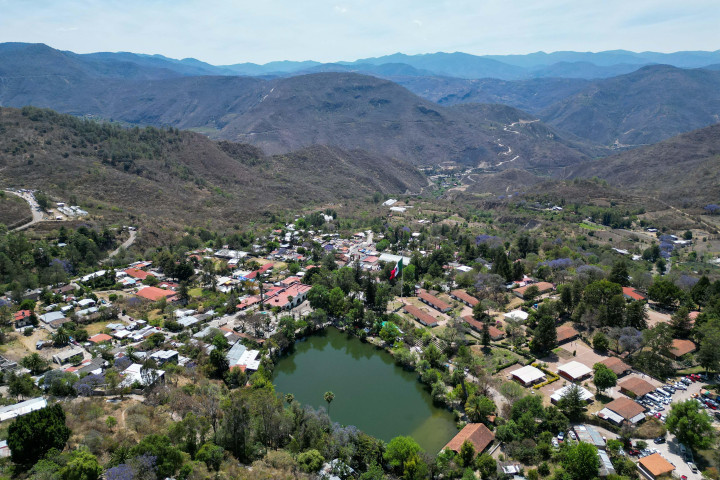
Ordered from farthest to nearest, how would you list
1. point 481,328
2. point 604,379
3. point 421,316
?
point 421,316
point 481,328
point 604,379

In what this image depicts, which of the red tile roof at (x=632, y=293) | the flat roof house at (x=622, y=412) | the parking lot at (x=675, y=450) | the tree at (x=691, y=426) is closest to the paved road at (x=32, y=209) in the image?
the flat roof house at (x=622, y=412)

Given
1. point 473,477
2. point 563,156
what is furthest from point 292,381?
point 563,156

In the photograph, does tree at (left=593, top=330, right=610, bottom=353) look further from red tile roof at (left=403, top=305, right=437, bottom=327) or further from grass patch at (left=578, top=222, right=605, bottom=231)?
grass patch at (left=578, top=222, right=605, bottom=231)

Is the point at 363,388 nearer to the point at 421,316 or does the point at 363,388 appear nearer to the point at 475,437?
the point at 475,437

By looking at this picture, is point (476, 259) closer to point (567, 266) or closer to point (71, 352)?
point (567, 266)

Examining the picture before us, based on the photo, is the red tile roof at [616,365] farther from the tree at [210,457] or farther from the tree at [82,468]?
the tree at [82,468]

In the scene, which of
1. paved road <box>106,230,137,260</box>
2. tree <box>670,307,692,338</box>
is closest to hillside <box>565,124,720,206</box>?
tree <box>670,307,692,338</box>

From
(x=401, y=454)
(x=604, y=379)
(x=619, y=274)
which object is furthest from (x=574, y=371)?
(x=619, y=274)
